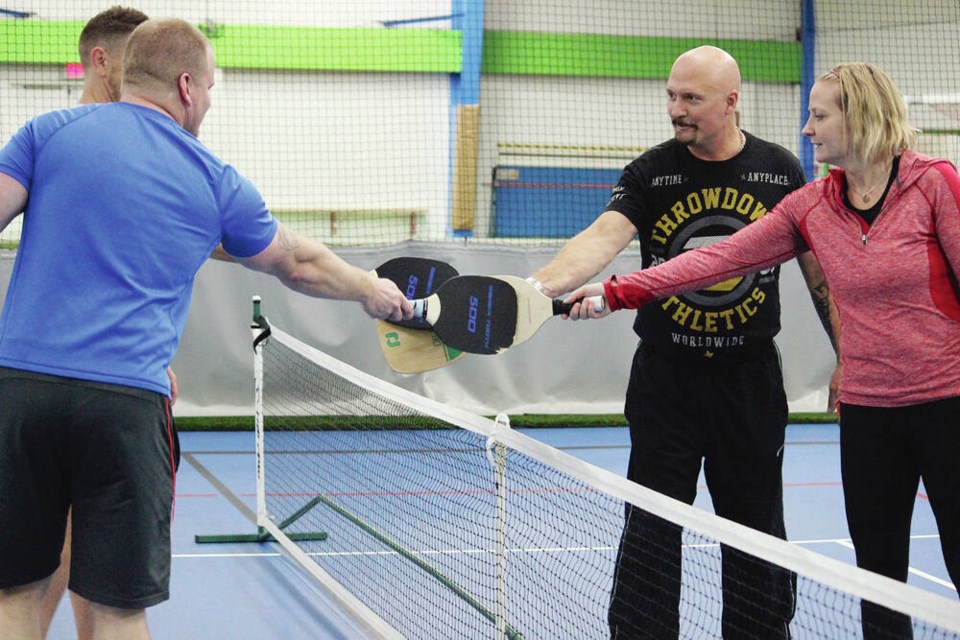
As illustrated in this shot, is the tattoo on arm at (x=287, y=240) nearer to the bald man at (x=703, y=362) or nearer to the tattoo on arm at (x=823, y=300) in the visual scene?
the bald man at (x=703, y=362)

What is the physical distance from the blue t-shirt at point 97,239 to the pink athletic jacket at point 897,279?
1.62m

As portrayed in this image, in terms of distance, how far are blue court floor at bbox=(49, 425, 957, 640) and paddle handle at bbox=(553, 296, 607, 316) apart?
183 centimetres

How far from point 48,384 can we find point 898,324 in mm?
2056

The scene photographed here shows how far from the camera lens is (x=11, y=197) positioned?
247cm

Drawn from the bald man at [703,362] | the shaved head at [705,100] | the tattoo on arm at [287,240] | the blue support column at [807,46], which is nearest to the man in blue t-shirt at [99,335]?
the tattoo on arm at [287,240]

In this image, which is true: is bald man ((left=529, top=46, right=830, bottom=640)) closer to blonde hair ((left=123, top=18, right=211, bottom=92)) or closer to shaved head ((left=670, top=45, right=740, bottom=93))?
shaved head ((left=670, top=45, right=740, bottom=93))

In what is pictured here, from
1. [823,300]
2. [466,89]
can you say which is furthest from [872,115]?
[466,89]

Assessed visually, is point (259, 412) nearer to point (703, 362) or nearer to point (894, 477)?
point (703, 362)

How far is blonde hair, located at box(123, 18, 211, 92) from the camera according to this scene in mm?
2609

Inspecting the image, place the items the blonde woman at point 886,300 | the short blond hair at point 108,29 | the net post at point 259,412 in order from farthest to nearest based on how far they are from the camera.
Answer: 1. the net post at point 259,412
2. the short blond hair at point 108,29
3. the blonde woman at point 886,300

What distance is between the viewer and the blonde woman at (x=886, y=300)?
2.83m

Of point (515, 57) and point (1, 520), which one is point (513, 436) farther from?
point (515, 57)

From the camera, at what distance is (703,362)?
3.37 m

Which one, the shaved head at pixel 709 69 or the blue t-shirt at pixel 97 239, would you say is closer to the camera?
the blue t-shirt at pixel 97 239
